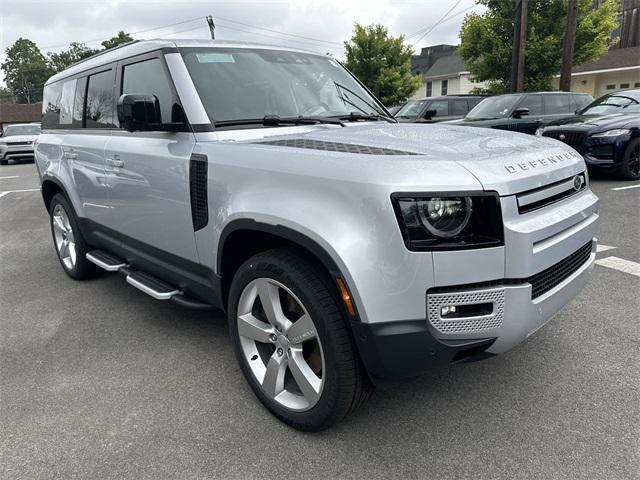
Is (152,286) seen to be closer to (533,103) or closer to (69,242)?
(69,242)

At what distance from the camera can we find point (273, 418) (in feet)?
8.19

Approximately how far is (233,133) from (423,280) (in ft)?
4.95

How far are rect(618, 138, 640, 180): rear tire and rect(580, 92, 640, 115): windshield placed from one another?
2.69 feet

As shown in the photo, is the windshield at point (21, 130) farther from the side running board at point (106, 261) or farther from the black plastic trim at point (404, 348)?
the black plastic trim at point (404, 348)

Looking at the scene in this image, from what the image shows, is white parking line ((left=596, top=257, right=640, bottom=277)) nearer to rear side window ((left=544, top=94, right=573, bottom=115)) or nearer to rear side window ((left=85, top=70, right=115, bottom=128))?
rear side window ((left=85, top=70, right=115, bottom=128))

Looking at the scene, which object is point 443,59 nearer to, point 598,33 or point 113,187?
point 598,33

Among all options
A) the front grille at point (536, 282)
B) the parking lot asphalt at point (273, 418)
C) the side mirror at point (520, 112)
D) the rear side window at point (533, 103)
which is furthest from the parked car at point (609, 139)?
the front grille at point (536, 282)

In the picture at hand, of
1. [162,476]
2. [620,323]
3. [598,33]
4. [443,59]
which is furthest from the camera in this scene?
[443,59]

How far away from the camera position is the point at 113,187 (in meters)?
3.51

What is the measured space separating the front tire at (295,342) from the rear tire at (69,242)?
2572 millimetres

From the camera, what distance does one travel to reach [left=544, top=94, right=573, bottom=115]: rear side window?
1089cm

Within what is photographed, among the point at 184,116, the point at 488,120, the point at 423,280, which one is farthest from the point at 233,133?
the point at 488,120

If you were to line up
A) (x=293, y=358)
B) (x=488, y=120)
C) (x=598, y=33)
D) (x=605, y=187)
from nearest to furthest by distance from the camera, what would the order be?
(x=293, y=358), (x=605, y=187), (x=488, y=120), (x=598, y=33)

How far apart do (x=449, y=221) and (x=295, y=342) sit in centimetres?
91
